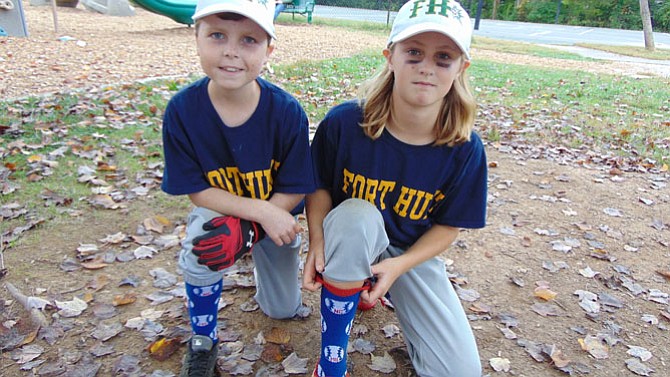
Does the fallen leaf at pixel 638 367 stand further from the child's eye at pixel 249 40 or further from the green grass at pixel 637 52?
the green grass at pixel 637 52

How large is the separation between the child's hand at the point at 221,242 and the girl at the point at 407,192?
0.28 m

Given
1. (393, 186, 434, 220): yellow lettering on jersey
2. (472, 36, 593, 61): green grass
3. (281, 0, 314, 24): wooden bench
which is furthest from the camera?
(281, 0, 314, 24): wooden bench

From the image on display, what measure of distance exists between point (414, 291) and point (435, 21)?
104 cm

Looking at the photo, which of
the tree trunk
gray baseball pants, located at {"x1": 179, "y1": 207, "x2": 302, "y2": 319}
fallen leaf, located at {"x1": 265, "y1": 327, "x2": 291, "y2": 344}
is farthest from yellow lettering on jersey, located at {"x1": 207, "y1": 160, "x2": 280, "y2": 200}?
the tree trunk

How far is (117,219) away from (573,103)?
626 cm

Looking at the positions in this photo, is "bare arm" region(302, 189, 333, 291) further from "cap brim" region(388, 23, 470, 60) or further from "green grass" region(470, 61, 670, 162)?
"green grass" region(470, 61, 670, 162)

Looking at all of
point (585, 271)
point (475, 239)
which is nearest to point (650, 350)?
point (585, 271)

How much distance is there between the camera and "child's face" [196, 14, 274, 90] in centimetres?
171

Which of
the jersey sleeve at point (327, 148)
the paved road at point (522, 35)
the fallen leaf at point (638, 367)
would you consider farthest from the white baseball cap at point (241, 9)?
the paved road at point (522, 35)

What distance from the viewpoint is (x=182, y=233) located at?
299 cm

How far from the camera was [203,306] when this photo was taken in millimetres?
1857

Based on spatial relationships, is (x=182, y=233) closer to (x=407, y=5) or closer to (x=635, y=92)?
(x=407, y=5)

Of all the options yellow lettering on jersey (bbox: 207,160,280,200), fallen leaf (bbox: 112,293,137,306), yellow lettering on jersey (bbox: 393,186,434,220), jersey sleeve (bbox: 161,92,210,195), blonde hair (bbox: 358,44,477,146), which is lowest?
fallen leaf (bbox: 112,293,137,306)

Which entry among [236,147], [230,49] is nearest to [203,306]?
[236,147]
